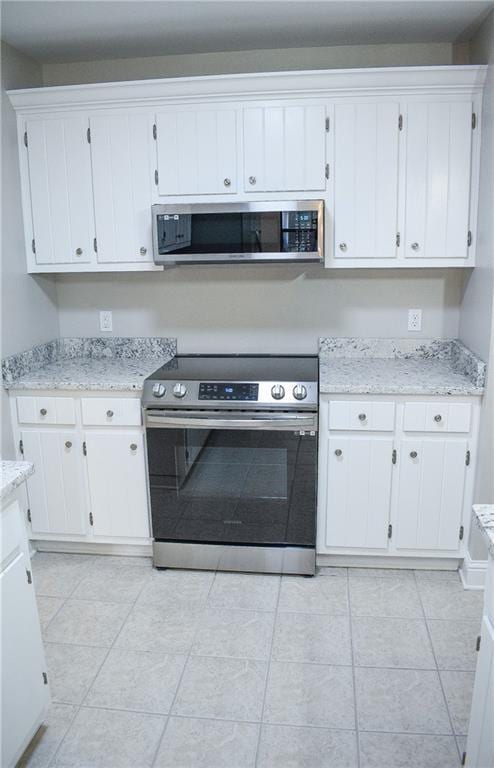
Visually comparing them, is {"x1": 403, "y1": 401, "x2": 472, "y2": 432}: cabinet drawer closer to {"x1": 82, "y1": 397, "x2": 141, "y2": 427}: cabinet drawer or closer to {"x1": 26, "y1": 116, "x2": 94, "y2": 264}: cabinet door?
{"x1": 82, "y1": 397, "x2": 141, "y2": 427}: cabinet drawer

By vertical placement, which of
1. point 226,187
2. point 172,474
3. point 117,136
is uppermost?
point 117,136

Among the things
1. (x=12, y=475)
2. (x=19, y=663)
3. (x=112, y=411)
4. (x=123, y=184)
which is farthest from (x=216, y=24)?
(x=19, y=663)

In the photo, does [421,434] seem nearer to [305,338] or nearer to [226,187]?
[305,338]

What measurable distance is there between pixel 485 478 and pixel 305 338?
1111 millimetres

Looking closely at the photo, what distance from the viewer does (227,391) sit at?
2.56m

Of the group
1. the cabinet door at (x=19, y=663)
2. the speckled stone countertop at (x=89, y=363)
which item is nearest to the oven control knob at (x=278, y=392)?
the speckled stone countertop at (x=89, y=363)

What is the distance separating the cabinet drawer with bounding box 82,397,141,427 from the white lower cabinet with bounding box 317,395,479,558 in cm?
85

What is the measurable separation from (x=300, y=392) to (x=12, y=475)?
125cm

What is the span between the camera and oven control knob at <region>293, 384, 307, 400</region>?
2.51m

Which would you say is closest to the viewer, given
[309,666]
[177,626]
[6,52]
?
[309,666]

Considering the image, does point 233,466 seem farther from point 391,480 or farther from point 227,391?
point 391,480

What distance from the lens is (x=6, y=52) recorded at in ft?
8.92

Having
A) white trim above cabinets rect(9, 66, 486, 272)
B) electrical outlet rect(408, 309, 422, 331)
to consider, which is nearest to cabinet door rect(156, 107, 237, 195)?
white trim above cabinets rect(9, 66, 486, 272)

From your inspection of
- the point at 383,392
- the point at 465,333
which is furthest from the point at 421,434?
the point at 465,333
